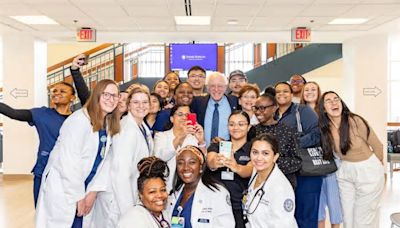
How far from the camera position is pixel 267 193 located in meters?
3.06

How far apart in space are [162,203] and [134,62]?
9.99 meters

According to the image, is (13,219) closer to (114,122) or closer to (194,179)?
(114,122)

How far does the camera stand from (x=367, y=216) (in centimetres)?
402

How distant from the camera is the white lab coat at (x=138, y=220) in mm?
2611

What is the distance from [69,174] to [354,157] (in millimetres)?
2560

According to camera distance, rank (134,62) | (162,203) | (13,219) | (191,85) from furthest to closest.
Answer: (134,62) → (13,219) → (191,85) → (162,203)

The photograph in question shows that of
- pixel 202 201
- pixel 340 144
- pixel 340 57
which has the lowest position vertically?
pixel 202 201

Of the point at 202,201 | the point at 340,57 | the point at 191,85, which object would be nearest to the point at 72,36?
the point at 191,85

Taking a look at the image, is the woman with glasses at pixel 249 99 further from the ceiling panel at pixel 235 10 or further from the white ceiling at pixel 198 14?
the ceiling panel at pixel 235 10

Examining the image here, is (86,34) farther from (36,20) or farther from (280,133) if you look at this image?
(280,133)

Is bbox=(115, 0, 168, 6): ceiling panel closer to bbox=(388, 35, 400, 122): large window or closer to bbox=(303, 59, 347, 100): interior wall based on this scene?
bbox=(303, 59, 347, 100): interior wall

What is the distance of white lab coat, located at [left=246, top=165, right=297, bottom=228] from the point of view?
301cm

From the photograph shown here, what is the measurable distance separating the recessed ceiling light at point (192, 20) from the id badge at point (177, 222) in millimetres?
5195

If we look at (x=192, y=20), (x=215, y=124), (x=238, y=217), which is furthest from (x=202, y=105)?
(x=192, y=20)
